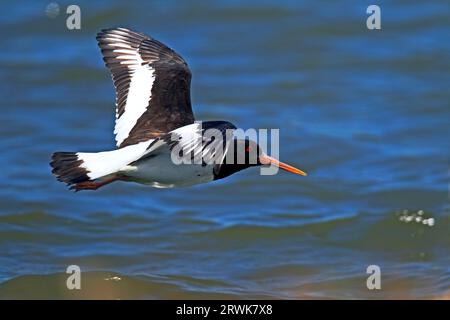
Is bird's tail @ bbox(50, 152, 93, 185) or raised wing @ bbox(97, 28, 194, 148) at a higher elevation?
raised wing @ bbox(97, 28, 194, 148)

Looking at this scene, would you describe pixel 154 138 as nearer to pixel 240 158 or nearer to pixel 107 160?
pixel 240 158

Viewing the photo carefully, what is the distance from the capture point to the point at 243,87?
12.1 metres

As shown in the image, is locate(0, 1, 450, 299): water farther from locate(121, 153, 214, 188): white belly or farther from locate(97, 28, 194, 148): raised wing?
locate(121, 153, 214, 188): white belly

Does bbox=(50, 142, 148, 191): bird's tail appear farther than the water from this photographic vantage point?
No

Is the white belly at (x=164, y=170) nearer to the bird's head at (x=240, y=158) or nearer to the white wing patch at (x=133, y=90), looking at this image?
the bird's head at (x=240, y=158)

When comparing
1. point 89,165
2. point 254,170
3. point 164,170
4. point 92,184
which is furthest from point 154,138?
point 254,170

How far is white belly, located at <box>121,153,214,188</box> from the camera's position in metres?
6.73

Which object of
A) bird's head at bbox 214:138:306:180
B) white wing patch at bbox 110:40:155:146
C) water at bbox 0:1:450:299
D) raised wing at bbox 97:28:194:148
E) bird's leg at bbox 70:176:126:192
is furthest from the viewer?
water at bbox 0:1:450:299

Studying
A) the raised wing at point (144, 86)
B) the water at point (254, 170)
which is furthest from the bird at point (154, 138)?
the water at point (254, 170)

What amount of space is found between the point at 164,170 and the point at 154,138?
1.65 ft

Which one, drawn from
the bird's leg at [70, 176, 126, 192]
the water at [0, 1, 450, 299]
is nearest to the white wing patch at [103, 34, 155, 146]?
the bird's leg at [70, 176, 126, 192]

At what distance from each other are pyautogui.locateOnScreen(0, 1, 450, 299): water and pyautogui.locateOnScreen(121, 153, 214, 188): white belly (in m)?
1.60
